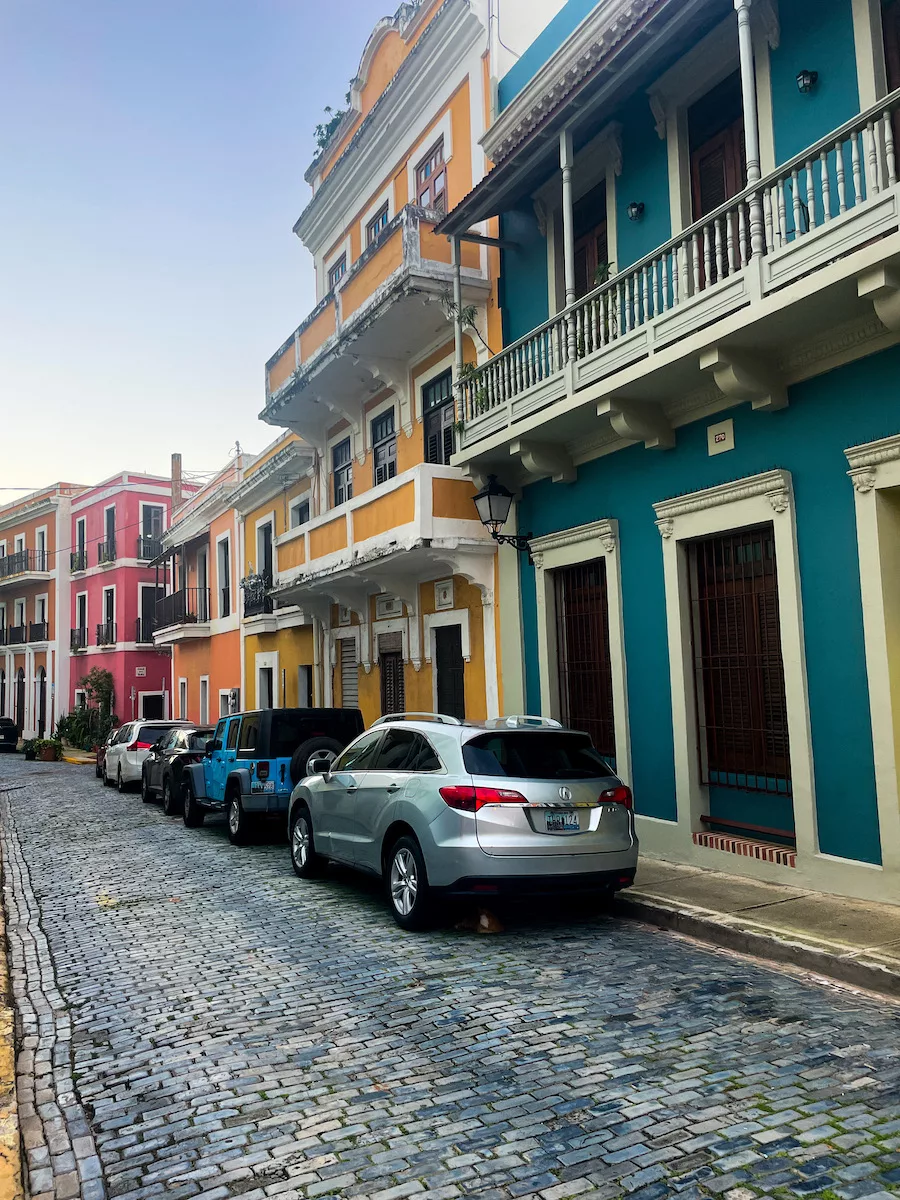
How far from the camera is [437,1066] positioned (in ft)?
13.9

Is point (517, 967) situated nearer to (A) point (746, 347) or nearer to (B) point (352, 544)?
(A) point (746, 347)

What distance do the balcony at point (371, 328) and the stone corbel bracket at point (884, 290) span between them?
22.4ft

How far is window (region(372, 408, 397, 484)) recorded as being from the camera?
50.3 feet

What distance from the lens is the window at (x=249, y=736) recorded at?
11.2 m

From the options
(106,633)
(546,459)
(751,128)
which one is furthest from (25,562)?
(751,128)

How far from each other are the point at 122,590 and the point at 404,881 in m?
33.7

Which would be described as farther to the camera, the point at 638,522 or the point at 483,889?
the point at 638,522

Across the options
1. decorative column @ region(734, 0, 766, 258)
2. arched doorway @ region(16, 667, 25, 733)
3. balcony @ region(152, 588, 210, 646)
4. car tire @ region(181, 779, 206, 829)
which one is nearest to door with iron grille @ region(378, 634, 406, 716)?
car tire @ region(181, 779, 206, 829)

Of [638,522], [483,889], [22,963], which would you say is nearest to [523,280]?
[638,522]

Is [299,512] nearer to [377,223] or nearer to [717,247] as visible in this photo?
[377,223]

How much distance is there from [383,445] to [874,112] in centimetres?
1030

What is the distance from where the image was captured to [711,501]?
8664 millimetres

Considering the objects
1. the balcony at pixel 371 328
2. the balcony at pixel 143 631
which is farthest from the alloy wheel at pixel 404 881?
the balcony at pixel 143 631

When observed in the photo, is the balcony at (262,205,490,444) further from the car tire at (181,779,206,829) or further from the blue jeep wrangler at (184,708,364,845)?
the car tire at (181,779,206,829)
